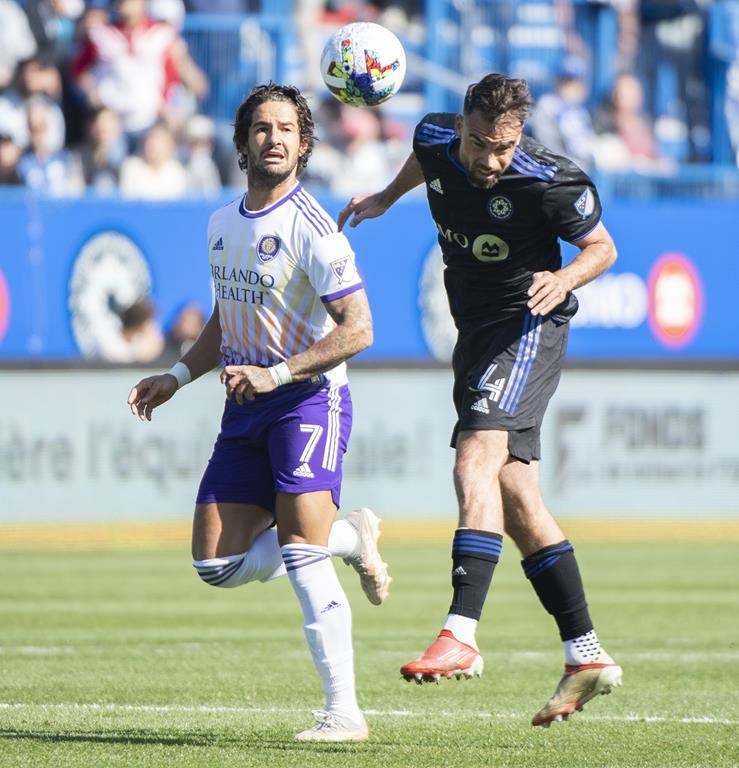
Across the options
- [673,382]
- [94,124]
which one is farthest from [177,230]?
[673,382]

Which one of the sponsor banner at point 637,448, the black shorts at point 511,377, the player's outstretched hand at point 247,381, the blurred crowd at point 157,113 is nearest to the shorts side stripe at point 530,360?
the black shorts at point 511,377

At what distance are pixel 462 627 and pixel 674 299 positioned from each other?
13.5 meters

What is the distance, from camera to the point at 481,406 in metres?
Result: 6.87

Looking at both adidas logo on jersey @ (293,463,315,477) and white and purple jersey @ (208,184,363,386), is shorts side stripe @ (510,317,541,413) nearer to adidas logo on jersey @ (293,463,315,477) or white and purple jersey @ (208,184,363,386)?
white and purple jersey @ (208,184,363,386)

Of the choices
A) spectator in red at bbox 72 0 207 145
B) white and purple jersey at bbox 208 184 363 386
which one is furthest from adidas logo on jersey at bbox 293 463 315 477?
spectator in red at bbox 72 0 207 145

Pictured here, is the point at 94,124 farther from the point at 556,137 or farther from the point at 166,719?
the point at 166,719

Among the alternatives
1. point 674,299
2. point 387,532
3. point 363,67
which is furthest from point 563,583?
point 674,299

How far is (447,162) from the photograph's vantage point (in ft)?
22.9

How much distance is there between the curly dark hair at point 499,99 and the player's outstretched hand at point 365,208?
3.10 ft

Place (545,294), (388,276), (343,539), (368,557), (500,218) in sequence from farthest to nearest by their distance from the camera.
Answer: (388,276), (368,557), (343,539), (500,218), (545,294)

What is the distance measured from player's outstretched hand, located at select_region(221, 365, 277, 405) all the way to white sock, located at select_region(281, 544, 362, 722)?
25.4 inches

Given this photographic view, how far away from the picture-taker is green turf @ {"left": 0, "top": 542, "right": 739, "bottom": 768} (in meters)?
6.41

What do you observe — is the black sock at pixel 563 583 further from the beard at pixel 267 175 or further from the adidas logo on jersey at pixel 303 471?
the beard at pixel 267 175

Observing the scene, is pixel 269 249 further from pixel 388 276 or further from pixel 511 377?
pixel 388 276
